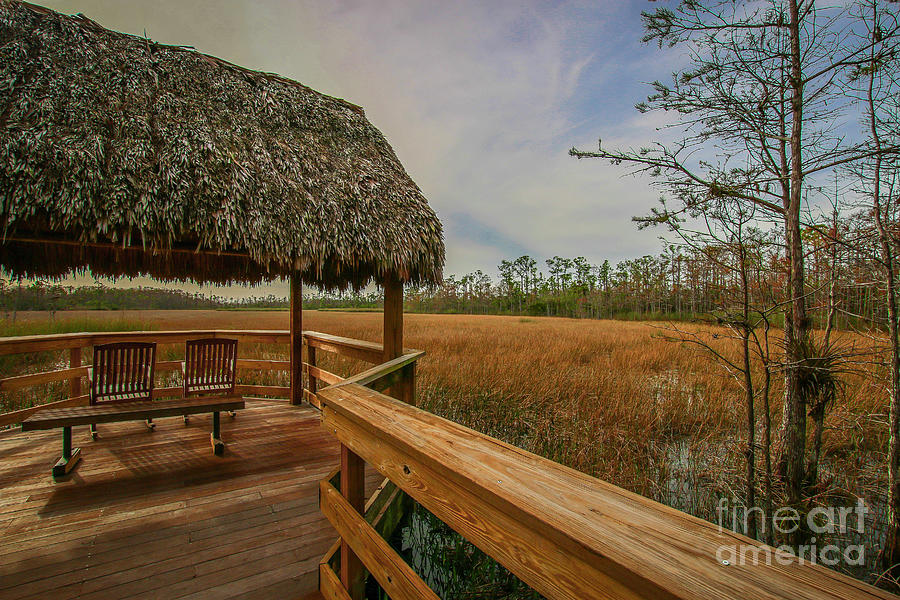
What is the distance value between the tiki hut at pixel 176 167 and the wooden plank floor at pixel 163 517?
6.07ft

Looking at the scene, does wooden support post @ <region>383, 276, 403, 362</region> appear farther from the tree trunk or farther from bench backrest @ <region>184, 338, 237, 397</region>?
the tree trunk

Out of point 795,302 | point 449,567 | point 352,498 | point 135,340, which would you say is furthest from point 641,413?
point 135,340

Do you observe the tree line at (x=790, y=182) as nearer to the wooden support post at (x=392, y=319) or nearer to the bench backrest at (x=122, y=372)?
the wooden support post at (x=392, y=319)

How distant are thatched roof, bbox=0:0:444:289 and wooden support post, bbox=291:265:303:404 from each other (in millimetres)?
1367

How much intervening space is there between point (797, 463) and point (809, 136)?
8.46 ft

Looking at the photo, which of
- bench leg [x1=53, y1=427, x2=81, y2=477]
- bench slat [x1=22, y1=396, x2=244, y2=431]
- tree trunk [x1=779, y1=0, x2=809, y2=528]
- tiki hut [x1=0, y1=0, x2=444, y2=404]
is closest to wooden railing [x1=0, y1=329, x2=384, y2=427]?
tiki hut [x1=0, y1=0, x2=444, y2=404]

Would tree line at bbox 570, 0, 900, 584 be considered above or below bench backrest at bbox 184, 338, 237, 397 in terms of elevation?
above

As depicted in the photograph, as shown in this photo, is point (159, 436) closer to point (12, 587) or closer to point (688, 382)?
point (12, 587)

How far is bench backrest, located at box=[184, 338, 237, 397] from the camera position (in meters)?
3.87

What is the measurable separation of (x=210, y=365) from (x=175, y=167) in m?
2.19

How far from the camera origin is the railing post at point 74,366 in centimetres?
427

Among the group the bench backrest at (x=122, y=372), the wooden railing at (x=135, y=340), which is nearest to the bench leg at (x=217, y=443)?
the bench backrest at (x=122, y=372)

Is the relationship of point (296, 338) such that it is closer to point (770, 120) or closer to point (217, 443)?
point (217, 443)

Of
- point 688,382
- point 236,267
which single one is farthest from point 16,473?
point 688,382
